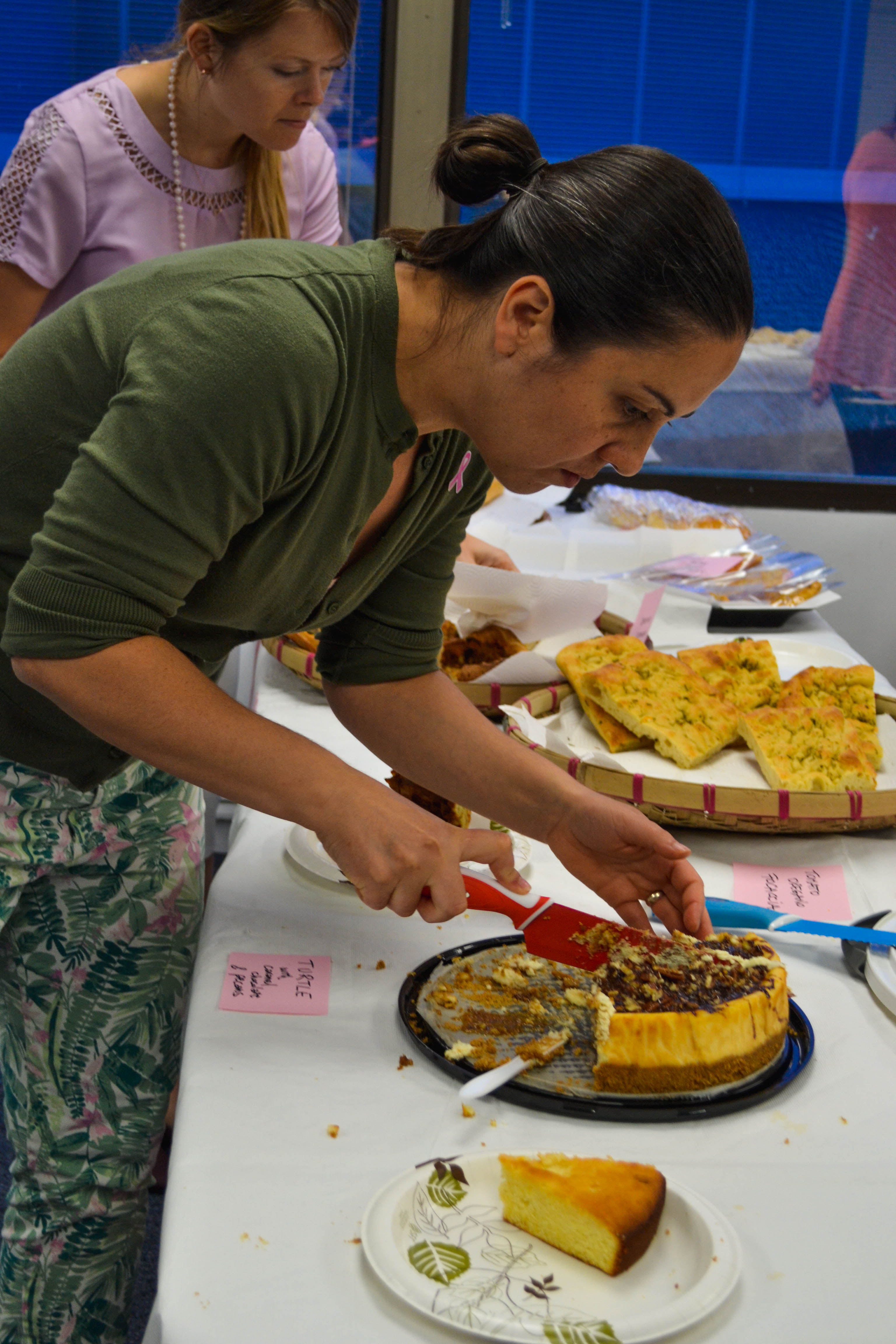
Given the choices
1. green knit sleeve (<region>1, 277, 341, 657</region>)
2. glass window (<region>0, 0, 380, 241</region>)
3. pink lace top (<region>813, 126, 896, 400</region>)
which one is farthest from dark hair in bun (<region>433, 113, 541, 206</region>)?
pink lace top (<region>813, 126, 896, 400</region>)

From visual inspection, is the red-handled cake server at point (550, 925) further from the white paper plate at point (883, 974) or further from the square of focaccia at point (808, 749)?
the square of focaccia at point (808, 749)

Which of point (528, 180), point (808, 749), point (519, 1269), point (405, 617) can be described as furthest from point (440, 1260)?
point (808, 749)

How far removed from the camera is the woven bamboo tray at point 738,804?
149 cm

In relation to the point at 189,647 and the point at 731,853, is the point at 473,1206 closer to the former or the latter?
the point at 189,647

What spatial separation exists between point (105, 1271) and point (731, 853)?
0.90 m

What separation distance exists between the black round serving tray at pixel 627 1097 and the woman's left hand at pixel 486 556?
4.32ft

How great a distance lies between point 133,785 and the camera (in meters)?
1.36

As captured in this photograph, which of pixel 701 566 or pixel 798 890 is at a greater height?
pixel 798 890

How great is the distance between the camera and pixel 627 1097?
984 mm

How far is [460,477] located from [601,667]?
661 millimetres

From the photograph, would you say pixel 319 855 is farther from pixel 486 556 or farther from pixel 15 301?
pixel 15 301

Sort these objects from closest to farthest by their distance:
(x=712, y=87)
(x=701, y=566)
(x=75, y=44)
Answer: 1. (x=701, y=566)
2. (x=75, y=44)
3. (x=712, y=87)

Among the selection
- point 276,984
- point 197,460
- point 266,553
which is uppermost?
point 197,460

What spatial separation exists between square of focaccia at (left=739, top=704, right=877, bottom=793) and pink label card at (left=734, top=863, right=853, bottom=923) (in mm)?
101
